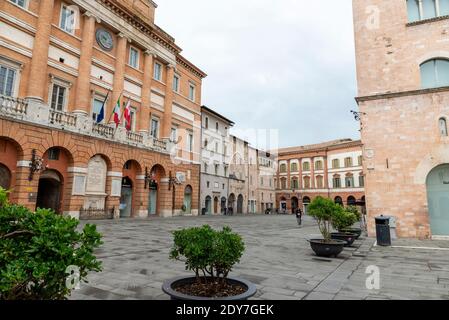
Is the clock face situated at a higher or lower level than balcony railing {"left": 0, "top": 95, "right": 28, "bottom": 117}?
higher

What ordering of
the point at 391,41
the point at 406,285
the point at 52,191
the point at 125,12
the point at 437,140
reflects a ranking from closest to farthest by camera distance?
1. the point at 406,285
2. the point at 437,140
3. the point at 391,41
4. the point at 52,191
5. the point at 125,12

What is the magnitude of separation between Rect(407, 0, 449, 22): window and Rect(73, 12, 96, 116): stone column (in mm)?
18952

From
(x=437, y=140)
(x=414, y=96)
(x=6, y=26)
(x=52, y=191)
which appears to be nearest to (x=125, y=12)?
(x=6, y=26)

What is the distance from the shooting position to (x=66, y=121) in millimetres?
17234

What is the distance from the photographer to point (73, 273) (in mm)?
2512

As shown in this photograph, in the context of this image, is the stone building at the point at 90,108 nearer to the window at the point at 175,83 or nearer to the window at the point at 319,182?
the window at the point at 175,83

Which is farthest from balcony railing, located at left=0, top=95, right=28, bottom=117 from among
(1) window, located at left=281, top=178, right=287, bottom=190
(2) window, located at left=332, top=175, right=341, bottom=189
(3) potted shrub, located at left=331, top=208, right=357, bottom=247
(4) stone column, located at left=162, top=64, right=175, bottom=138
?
(1) window, located at left=281, top=178, right=287, bottom=190

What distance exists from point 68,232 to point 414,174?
14.2 m

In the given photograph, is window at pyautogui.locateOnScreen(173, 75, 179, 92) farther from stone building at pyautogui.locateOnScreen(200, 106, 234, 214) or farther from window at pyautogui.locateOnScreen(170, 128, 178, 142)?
stone building at pyautogui.locateOnScreen(200, 106, 234, 214)

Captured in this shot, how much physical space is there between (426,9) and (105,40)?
20057 millimetres

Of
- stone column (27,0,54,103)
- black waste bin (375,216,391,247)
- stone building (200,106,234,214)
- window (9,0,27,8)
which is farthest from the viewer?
stone building (200,106,234,214)

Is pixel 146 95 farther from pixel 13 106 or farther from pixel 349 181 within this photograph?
pixel 349 181

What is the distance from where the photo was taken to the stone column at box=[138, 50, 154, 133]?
22859mm

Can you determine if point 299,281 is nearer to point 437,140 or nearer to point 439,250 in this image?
point 439,250
